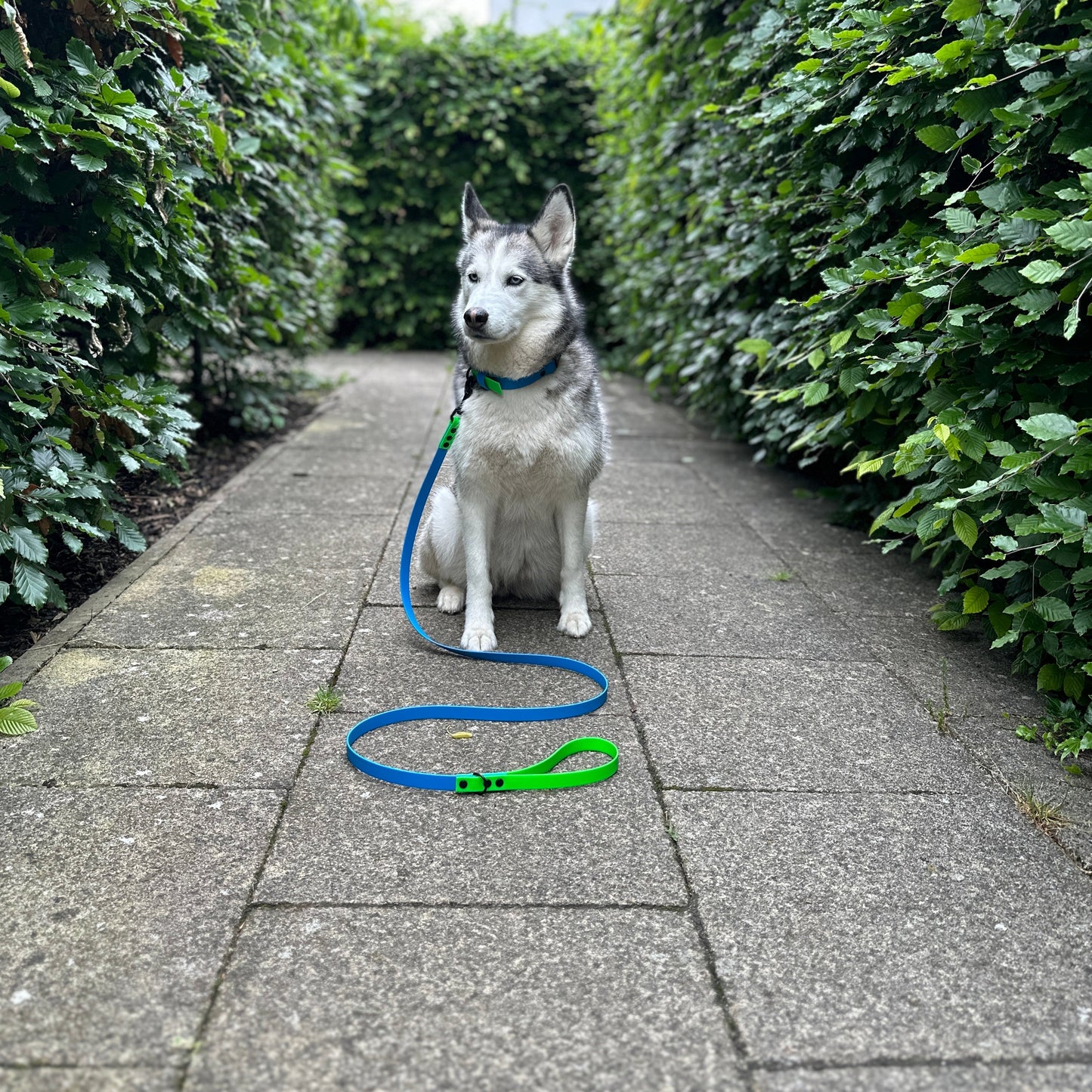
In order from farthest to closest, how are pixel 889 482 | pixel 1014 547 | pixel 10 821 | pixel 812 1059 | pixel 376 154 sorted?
pixel 376 154, pixel 889 482, pixel 1014 547, pixel 10 821, pixel 812 1059

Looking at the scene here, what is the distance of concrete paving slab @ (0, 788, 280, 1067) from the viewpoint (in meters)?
1.82

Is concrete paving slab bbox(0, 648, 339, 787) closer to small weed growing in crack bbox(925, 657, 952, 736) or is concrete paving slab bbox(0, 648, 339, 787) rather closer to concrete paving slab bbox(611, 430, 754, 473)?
small weed growing in crack bbox(925, 657, 952, 736)

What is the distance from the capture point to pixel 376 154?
39.6 feet

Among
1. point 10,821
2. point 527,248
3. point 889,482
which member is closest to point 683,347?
point 889,482

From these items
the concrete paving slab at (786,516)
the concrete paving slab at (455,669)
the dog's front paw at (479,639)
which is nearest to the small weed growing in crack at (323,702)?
the concrete paving slab at (455,669)

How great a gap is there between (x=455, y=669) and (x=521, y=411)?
949 millimetres

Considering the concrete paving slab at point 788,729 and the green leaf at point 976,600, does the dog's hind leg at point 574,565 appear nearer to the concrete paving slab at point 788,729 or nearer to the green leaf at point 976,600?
the concrete paving slab at point 788,729

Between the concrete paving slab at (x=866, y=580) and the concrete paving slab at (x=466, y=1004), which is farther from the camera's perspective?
the concrete paving slab at (x=866, y=580)

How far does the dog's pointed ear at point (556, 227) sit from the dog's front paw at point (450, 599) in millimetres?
1325

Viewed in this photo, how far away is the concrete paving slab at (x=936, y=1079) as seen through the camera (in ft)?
5.73

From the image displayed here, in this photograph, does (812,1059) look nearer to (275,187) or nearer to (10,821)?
(10,821)

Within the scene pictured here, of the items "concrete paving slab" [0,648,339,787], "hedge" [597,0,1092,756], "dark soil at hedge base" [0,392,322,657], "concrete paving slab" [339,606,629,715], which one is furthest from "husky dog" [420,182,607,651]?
"dark soil at hedge base" [0,392,322,657]

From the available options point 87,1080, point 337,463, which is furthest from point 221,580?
point 87,1080

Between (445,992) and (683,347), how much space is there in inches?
220
